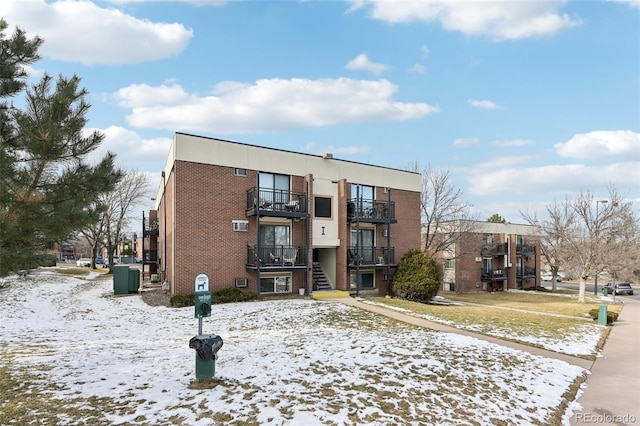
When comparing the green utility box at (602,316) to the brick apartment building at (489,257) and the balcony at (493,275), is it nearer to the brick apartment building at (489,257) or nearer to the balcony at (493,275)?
the brick apartment building at (489,257)

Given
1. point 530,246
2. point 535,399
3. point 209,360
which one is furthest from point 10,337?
point 530,246

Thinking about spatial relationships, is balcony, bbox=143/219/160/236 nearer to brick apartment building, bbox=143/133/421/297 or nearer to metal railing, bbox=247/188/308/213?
brick apartment building, bbox=143/133/421/297

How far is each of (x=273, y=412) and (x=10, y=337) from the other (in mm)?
9724

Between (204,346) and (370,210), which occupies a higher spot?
(370,210)

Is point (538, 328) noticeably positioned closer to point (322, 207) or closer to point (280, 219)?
point (322, 207)

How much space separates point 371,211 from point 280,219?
5.98m

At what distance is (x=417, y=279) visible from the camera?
821 inches

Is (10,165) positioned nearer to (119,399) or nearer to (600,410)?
(119,399)

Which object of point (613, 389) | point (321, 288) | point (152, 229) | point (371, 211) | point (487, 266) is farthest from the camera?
point (487, 266)

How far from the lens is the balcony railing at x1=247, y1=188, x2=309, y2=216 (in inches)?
717

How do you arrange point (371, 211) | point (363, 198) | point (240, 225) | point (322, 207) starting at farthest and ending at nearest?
point (363, 198) → point (371, 211) → point (322, 207) → point (240, 225)

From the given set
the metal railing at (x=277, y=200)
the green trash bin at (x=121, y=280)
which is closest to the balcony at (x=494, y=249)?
the metal railing at (x=277, y=200)

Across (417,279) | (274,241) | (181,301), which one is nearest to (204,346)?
(181,301)

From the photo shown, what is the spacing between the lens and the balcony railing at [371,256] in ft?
70.2
